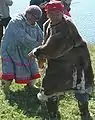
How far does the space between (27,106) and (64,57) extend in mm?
1663

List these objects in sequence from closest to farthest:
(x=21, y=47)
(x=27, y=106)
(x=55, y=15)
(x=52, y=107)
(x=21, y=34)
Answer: (x=55, y=15) < (x=52, y=107) < (x=27, y=106) < (x=21, y=34) < (x=21, y=47)

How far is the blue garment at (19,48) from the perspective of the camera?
27.0 feet

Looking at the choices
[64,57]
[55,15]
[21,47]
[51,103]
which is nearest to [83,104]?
[51,103]

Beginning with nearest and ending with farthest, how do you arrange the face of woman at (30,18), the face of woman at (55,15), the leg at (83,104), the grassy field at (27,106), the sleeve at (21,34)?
the face of woman at (55,15) < the leg at (83,104) < the grassy field at (27,106) < the face of woman at (30,18) < the sleeve at (21,34)

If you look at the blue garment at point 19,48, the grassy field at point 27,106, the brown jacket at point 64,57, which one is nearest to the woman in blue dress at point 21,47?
the blue garment at point 19,48

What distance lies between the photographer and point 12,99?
837cm

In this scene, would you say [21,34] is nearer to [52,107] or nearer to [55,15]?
[52,107]

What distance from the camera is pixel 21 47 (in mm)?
8469

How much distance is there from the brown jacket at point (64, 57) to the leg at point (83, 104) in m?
0.15

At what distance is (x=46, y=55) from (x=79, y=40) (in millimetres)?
459

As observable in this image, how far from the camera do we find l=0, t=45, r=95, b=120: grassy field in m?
7.43

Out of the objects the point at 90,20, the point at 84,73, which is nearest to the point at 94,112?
the point at 84,73

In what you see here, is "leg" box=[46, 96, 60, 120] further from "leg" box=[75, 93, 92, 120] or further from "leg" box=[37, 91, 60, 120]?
"leg" box=[75, 93, 92, 120]

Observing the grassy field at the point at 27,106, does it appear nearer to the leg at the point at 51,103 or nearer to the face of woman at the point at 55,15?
the leg at the point at 51,103
